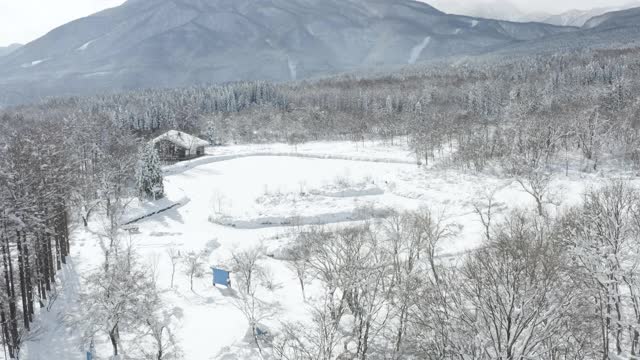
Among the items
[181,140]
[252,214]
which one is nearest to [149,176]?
[252,214]

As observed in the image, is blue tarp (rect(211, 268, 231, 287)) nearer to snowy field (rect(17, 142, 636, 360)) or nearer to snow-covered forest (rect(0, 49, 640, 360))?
snowy field (rect(17, 142, 636, 360))

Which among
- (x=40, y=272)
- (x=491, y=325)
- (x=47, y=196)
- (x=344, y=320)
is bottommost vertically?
(x=344, y=320)

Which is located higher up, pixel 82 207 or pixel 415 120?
pixel 415 120

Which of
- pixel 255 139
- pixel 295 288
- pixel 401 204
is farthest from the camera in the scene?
pixel 255 139

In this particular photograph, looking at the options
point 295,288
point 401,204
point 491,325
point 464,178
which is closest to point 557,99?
point 464,178

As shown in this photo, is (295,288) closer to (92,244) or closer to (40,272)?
(40,272)

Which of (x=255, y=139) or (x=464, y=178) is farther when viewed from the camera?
(x=255, y=139)

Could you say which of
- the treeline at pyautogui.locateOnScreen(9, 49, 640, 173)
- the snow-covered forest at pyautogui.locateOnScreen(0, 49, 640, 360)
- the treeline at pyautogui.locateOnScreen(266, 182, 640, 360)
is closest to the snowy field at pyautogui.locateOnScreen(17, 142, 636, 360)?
the snow-covered forest at pyautogui.locateOnScreen(0, 49, 640, 360)

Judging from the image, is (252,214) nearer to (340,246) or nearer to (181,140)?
(340,246)
